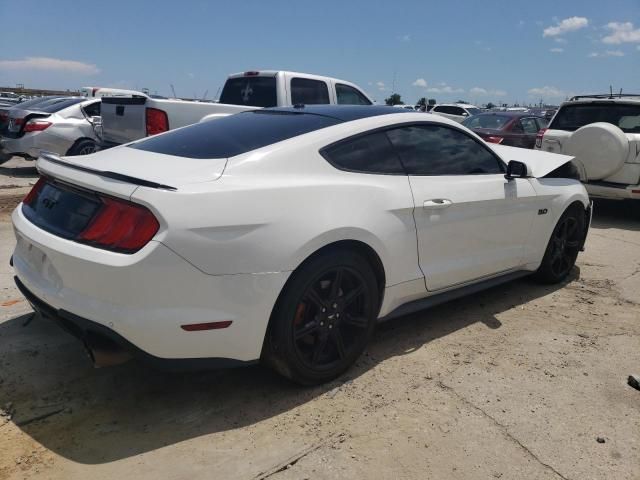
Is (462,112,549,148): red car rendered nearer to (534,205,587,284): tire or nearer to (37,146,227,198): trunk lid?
(534,205,587,284): tire

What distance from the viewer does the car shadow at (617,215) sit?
8.01 m

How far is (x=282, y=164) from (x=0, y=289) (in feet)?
9.37

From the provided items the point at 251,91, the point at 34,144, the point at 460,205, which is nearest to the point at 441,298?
the point at 460,205

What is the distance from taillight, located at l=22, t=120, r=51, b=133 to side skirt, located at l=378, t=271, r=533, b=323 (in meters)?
8.88

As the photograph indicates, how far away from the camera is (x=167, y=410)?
2.82 meters

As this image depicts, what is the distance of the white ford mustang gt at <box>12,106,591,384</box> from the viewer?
7.95 feet

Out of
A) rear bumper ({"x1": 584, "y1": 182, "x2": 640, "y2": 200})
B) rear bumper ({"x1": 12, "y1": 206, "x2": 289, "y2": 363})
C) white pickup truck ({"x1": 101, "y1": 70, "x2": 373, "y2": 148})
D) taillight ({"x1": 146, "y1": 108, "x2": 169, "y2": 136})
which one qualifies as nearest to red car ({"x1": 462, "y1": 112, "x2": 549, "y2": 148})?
rear bumper ({"x1": 584, "y1": 182, "x2": 640, "y2": 200})

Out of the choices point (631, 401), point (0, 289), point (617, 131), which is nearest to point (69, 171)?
point (0, 289)

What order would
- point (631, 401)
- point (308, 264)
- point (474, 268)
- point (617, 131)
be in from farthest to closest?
point (617, 131), point (474, 268), point (631, 401), point (308, 264)

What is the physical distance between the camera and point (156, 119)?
717 cm

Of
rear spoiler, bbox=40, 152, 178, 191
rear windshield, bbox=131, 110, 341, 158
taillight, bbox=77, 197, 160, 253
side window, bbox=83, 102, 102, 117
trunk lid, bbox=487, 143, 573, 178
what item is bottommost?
taillight, bbox=77, 197, 160, 253

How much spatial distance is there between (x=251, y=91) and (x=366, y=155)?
5654 millimetres

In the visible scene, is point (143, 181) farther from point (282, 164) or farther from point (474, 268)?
point (474, 268)

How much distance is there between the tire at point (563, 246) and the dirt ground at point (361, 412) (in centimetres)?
89
